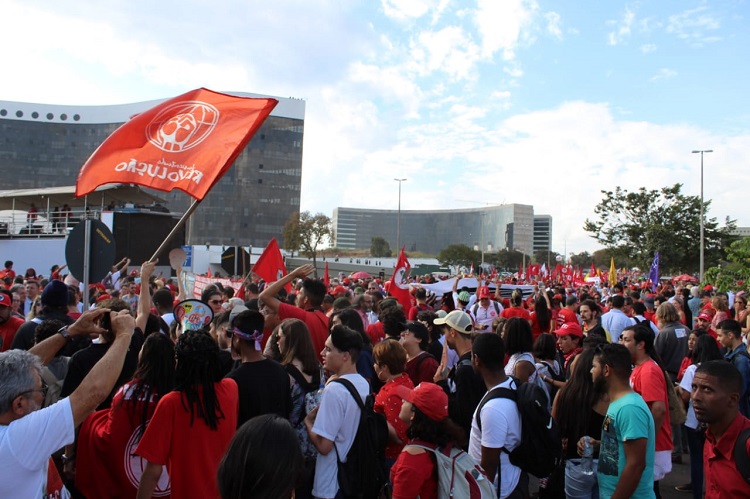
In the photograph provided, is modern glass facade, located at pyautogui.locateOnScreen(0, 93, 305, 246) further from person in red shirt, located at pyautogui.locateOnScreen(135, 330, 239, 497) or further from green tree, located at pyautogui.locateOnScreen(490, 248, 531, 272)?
person in red shirt, located at pyautogui.locateOnScreen(135, 330, 239, 497)

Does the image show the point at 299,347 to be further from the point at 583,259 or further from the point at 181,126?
the point at 583,259

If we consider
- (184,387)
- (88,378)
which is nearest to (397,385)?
(184,387)

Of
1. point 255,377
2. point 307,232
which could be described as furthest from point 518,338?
point 307,232

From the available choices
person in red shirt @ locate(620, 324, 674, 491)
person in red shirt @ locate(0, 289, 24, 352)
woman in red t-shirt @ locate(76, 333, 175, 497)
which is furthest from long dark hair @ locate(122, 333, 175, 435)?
person in red shirt @ locate(620, 324, 674, 491)

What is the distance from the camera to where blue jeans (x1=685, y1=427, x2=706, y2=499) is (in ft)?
19.6

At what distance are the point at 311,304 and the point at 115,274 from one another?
1030cm

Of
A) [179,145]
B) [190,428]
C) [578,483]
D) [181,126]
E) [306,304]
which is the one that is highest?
[181,126]

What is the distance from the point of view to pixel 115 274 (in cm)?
1468

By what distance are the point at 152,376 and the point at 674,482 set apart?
6.30 meters

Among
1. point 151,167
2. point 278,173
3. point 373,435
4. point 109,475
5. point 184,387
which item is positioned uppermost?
point 278,173

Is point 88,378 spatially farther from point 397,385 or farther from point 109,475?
point 397,385

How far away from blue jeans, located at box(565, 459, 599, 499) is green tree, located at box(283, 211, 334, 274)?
228 feet

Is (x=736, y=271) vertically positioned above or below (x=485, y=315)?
above

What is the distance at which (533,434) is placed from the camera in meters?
3.77
